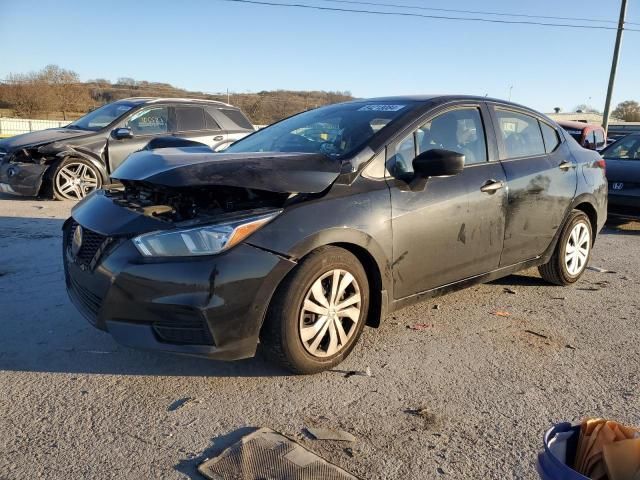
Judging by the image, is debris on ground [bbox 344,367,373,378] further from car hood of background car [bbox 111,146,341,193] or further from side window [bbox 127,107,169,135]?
side window [bbox 127,107,169,135]

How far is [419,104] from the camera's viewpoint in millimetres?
3928

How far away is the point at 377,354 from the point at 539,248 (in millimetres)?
1968

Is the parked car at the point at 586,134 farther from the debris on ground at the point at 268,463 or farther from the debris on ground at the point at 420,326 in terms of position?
the debris on ground at the point at 268,463

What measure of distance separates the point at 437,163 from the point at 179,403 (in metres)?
2.07

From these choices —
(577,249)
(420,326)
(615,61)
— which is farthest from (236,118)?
(615,61)

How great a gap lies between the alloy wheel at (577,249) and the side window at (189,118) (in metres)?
6.61

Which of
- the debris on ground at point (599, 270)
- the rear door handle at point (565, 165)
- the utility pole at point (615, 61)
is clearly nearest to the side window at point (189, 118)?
the rear door handle at point (565, 165)

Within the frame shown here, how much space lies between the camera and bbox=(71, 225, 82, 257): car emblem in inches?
130

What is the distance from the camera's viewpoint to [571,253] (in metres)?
5.09

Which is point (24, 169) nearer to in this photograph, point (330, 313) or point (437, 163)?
point (330, 313)

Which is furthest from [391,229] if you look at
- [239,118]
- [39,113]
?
[39,113]

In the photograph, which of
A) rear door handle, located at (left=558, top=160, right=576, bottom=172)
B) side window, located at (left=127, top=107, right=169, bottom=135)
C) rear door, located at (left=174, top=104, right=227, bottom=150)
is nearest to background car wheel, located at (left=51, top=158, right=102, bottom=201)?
side window, located at (left=127, top=107, right=169, bottom=135)

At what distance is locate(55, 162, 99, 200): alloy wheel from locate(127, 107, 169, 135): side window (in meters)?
1.00

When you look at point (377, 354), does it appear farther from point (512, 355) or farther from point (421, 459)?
point (421, 459)
